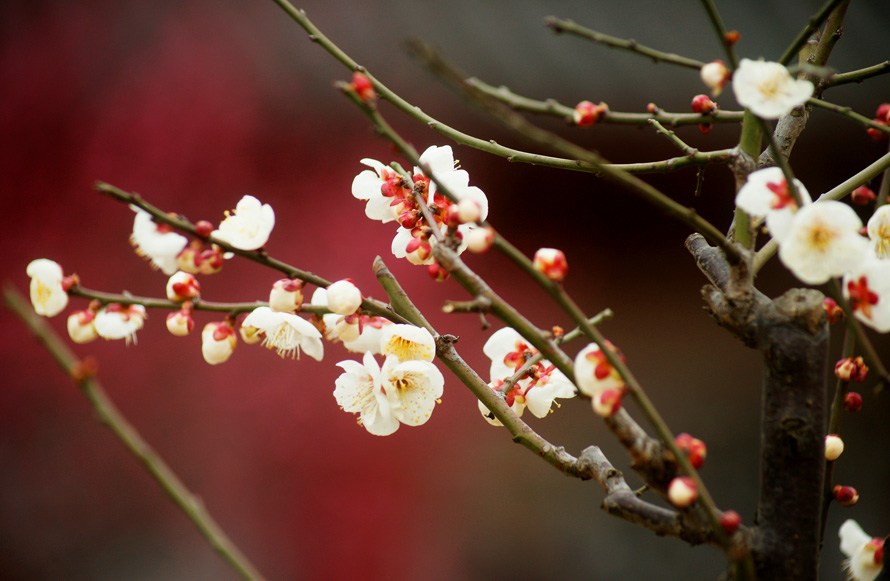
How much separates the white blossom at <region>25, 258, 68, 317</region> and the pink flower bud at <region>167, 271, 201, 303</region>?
0.23 feet

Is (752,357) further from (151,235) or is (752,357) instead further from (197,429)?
(151,235)

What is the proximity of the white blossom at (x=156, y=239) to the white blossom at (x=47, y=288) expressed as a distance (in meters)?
0.08

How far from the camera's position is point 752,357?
1713mm

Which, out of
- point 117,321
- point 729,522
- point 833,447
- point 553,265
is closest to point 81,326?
point 117,321

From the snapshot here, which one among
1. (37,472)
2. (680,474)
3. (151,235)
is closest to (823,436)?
(680,474)

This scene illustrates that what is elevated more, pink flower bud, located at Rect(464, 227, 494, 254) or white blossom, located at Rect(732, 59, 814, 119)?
pink flower bud, located at Rect(464, 227, 494, 254)

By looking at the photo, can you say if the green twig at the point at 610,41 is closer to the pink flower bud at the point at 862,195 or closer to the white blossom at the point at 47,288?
the pink flower bud at the point at 862,195

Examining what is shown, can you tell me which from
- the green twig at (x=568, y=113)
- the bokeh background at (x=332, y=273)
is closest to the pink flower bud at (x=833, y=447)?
the green twig at (x=568, y=113)

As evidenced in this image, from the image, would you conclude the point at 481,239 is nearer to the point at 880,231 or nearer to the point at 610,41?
the point at 610,41

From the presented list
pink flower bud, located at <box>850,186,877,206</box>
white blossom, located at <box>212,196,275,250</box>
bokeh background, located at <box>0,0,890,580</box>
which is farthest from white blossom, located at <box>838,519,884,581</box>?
bokeh background, located at <box>0,0,890,580</box>

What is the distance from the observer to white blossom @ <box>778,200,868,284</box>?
318 mm

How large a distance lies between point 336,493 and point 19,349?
36.4 inches

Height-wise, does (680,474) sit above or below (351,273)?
below

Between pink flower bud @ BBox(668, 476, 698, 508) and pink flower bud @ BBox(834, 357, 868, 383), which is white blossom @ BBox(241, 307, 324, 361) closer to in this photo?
pink flower bud @ BBox(668, 476, 698, 508)
